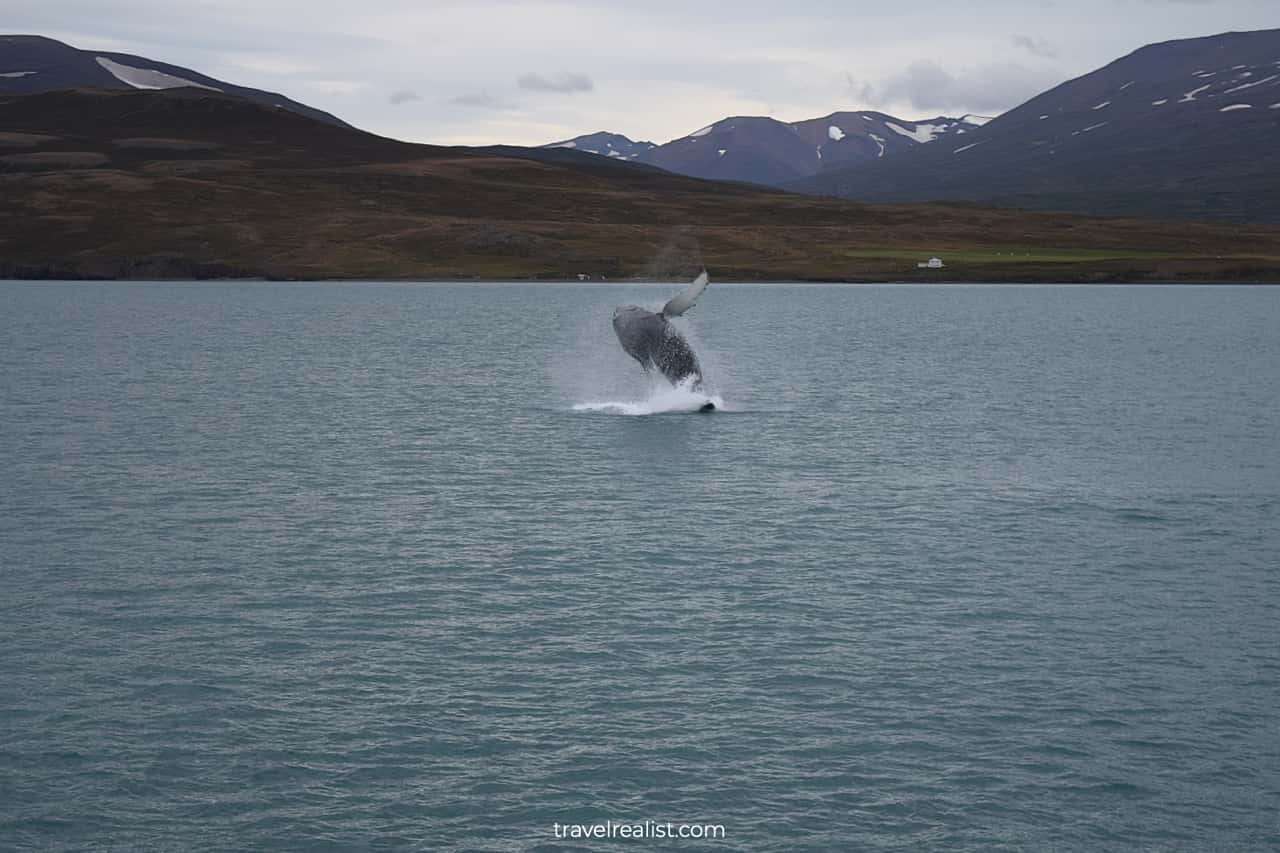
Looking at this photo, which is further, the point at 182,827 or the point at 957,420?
the point at 957,420

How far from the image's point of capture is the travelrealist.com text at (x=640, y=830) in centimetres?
2062

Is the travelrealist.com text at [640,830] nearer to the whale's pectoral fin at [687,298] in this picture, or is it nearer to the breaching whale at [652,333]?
the whale's pectoral fin at [687,298]

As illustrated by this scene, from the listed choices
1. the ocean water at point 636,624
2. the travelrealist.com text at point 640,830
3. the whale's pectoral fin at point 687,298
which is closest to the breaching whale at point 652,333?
the whale's pectoral fin at point 687,298

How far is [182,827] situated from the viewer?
2073 centimetres

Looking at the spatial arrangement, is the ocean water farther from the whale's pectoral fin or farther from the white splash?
the whale's pectoral fin

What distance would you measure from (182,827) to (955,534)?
25.4m

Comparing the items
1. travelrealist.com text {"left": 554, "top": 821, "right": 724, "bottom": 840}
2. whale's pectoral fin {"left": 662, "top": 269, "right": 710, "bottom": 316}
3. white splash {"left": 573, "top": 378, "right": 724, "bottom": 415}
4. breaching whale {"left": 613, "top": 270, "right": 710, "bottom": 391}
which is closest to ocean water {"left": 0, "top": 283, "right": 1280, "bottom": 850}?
travelrealist.com text {"left": 554, "top": 821, "right": 724, "bottom": 840}

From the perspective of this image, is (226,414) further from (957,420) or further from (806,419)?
(957,420)

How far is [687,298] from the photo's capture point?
172ft

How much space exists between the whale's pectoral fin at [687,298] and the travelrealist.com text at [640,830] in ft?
101

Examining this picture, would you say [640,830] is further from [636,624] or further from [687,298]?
[687,298]

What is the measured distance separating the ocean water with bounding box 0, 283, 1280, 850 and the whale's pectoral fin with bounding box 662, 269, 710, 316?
5.65 m

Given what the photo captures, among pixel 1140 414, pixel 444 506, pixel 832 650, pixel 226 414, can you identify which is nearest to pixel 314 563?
pixel 444 506

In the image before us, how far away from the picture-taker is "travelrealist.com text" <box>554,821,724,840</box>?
20625 mm
